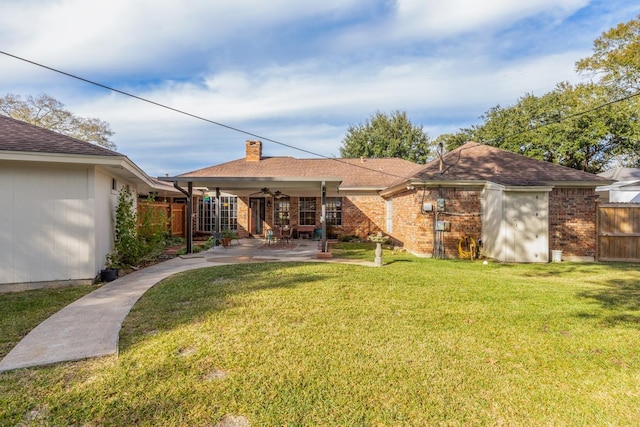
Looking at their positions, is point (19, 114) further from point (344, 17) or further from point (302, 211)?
point (344, 17)

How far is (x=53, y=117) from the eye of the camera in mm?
24422

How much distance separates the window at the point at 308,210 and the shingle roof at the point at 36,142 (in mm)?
10999

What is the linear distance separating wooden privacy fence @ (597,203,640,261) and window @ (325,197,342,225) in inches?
402

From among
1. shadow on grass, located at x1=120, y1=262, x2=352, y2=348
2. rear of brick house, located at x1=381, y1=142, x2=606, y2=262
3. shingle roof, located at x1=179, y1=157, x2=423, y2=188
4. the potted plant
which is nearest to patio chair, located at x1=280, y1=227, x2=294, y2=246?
A: shingle roof, located at x1=179, y1=157, x2=423, y2=188

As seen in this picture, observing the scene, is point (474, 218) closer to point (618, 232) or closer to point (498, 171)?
point (498, 171)

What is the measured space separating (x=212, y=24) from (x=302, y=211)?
984 cm

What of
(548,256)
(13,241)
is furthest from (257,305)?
(548,256)

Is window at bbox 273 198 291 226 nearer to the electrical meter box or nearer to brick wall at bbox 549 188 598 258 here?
the electrical meter box

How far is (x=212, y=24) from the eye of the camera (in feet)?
30.0

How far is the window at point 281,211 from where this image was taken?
57.2 ft

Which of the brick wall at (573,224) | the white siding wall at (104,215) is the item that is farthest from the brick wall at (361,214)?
the white siding wall at (104,215)

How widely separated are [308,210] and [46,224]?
11.8 metres

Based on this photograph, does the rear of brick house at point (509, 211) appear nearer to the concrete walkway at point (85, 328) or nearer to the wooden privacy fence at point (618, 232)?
the wooden privacy fence at point (618, 232)

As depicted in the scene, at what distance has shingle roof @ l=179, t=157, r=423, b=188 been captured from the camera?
17609 mm
